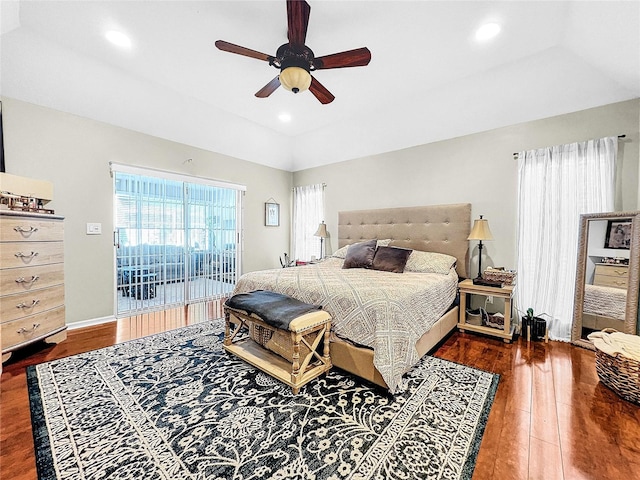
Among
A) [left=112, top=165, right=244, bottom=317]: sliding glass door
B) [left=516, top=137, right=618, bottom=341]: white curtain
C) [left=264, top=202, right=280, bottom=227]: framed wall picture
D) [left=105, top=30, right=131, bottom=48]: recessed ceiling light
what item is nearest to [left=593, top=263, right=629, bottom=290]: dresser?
[left=516, top=137, right=618, bottom=341]: white curtain

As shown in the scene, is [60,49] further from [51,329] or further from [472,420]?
[472,420]

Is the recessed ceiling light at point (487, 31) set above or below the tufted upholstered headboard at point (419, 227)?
above

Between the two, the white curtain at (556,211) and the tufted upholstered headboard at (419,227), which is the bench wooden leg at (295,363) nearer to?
the tufted upholstered headboard at (419,227)

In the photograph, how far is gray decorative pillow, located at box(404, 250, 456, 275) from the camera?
3406 mm

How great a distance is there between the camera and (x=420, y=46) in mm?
2705

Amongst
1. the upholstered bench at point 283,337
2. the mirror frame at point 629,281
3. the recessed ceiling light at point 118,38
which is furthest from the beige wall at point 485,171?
the recessed ceiling light at point 118,38

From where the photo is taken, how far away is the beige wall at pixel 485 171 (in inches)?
109

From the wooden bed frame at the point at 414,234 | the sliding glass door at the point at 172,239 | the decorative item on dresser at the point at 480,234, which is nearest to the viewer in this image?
the wooden bed frame at the point at 414,234

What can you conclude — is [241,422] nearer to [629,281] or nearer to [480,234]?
[480,234]

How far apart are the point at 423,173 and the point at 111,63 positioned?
13.3 ft

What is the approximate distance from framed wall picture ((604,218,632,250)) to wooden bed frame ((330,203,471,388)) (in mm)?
1263

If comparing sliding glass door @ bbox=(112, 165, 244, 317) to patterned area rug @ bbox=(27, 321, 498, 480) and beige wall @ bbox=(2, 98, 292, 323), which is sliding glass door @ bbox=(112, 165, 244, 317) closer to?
beige wall @ bbox=(2, 98, 292, 323)

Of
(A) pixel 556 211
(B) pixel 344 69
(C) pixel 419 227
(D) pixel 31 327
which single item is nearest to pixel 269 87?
(B) pixel 344 69

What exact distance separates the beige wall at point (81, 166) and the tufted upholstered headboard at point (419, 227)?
2.84 metres
